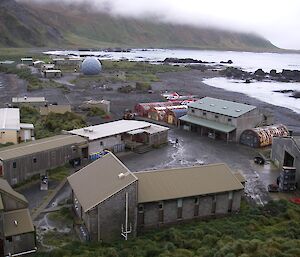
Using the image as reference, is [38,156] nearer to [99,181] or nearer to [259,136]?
[99,181]

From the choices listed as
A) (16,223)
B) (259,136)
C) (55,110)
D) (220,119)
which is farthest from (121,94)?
(16,223)

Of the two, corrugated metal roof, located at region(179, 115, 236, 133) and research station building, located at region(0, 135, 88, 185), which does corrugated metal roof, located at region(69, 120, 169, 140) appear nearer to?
research station building, located at region(0, 135, 88, 185)

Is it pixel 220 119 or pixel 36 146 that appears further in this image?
pixel 220 119

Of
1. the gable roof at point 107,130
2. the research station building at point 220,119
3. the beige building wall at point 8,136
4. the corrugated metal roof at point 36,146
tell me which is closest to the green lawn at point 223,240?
the corrugated metal roof at point 36,146

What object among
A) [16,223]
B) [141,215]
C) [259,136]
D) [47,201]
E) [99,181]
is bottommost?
[47,201]

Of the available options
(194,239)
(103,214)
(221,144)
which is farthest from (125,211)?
(221,144)

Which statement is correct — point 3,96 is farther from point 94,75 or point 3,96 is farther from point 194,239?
point 194,239
